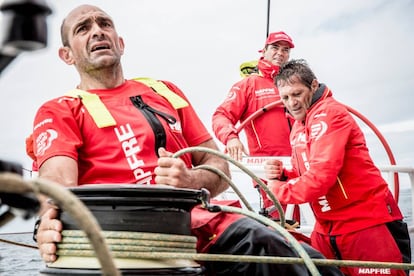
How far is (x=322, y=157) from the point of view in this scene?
2.73m

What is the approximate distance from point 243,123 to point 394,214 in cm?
181

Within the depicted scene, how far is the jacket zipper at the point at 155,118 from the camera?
215cm

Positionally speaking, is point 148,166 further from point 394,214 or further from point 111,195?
point 394,214

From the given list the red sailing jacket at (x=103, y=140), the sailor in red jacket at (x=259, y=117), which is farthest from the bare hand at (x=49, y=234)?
the sailor in red jacket at (x=259, y=117)

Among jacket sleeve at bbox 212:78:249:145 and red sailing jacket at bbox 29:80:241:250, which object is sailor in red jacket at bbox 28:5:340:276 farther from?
jacket sleeve at bbox 212:78:249:145

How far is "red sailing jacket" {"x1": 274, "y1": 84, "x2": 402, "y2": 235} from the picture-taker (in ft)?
8.95

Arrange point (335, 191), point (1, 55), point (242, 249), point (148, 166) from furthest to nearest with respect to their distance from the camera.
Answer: point (335, 191), point (148, 166), point (242, 249), point (1, 55)

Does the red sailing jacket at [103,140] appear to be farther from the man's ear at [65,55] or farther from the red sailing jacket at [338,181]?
the red sailing jacket at [338,181]

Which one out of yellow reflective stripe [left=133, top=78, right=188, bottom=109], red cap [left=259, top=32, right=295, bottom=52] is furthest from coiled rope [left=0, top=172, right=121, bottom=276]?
red cap [left=259, top=32, right=295, bottom=52]

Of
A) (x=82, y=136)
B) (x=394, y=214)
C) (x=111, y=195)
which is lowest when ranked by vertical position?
(x=394, y=214)

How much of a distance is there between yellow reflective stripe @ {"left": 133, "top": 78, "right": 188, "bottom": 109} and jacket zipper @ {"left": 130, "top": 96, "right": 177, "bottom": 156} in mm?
127

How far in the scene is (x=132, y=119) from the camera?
7.04 feet

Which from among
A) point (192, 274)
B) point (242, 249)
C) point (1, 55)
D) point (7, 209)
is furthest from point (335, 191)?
point (1, 55)

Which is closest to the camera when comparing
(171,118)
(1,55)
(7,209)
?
(1,55)
